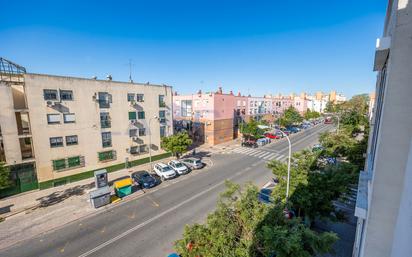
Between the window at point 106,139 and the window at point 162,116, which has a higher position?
the window at point 162,116

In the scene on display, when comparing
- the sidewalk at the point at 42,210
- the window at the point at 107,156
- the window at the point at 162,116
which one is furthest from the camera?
the window at the point at 162,116

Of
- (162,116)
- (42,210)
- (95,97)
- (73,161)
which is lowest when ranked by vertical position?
(42,210)

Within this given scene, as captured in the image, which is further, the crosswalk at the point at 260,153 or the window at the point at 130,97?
the crosswalk at the point at 260,153

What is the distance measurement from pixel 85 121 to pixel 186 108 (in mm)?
22599

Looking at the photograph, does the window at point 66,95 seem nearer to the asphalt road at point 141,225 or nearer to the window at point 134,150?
the window at point 134,150

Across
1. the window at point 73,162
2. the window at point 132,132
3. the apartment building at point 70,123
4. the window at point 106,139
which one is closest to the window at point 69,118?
the apartment building at point 70,123

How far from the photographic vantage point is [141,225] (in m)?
13.0

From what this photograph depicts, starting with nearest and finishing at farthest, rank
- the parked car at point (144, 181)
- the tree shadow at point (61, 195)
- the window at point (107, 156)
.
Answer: the tree shadow at point (61, 195)
the parked car at point (144, 181)
the window at point (107, 156)

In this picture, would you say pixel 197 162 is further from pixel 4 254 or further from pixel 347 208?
pixel 4 254

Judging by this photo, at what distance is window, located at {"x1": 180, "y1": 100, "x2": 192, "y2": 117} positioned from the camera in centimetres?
3991

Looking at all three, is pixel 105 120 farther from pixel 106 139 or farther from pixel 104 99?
pixel 104 99

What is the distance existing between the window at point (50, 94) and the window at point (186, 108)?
24260 millimetres

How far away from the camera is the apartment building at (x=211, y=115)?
1377 inches

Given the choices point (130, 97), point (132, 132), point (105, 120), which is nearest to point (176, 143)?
point (132, 132)
